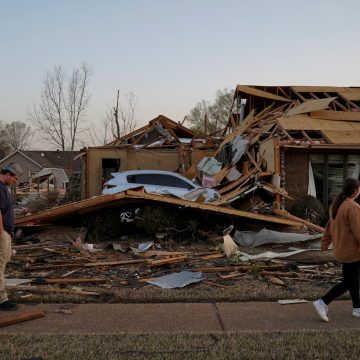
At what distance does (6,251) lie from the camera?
581 centimetres

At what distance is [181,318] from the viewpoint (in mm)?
5535

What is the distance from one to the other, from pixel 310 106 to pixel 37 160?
5329cm

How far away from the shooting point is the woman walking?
5.36 metres

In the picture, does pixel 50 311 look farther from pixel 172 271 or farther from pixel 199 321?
pixel 172 271

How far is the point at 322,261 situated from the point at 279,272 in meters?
1.22

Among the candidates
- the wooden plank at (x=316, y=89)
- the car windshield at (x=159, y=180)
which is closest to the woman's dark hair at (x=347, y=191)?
the car windshield at (x=159, y=180)

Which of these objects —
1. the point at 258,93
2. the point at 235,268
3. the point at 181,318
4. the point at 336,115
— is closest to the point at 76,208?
the point at 235,268

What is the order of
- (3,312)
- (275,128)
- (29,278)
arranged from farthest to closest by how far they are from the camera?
(275,128), (29,278), (3,312)

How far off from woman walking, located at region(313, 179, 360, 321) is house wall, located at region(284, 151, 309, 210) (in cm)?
903

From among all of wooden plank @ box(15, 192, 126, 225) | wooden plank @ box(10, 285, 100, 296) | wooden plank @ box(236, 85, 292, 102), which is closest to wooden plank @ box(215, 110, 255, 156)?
wooden plank @ box(236, 85, 292, 102)

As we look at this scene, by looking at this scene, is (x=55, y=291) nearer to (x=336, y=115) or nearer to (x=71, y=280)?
(x=71, y=280)

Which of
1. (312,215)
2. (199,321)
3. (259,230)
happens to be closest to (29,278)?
(199,321)

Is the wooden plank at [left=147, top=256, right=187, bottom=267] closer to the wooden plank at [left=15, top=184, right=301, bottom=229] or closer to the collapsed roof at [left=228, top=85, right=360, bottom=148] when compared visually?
the wooden plank at [left=15, top=184, right=301, bottom=229]

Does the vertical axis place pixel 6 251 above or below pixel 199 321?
above
